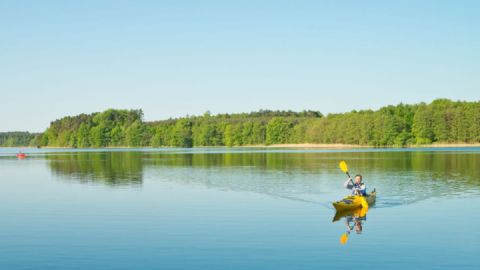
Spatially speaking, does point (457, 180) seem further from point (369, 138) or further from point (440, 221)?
point (369, 138)

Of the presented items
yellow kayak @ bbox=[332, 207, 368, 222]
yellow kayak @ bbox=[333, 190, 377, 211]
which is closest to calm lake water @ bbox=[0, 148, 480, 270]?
yellow kayak @ bbox=[332, 207, 368, 222]

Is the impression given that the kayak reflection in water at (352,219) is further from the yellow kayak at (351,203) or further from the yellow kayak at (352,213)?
the yellow kayak at (351,203)

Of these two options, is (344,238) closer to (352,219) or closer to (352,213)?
(352,219)

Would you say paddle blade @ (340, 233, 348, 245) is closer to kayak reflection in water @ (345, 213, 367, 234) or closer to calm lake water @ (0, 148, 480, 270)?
calm lake water @ (0, 148, 480, 270)

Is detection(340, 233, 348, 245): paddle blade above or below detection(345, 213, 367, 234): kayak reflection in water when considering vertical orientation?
below

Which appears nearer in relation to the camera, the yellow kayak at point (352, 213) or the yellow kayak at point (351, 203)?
the yellow kayak at point (352, 213)

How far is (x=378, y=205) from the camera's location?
32.7 meters

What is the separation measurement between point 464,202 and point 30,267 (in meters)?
24.3

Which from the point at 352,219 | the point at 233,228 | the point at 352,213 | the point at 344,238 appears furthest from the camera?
the point at 352,213

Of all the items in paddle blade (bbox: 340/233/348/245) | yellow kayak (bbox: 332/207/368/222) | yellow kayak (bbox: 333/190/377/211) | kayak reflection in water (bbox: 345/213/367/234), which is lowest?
paddle blade (bbox: 340/233/348/245)

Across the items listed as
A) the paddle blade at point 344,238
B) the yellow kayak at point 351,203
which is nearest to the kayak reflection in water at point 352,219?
the paddle blade at point 344,238

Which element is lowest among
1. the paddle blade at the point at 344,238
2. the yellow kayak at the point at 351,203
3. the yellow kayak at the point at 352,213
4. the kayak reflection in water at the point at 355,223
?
the paddle blade at the point at 344,238

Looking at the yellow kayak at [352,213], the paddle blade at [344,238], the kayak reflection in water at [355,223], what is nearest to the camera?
the paddle blade at [344,238]

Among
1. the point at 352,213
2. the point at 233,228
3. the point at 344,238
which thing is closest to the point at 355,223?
the point at 352,213
